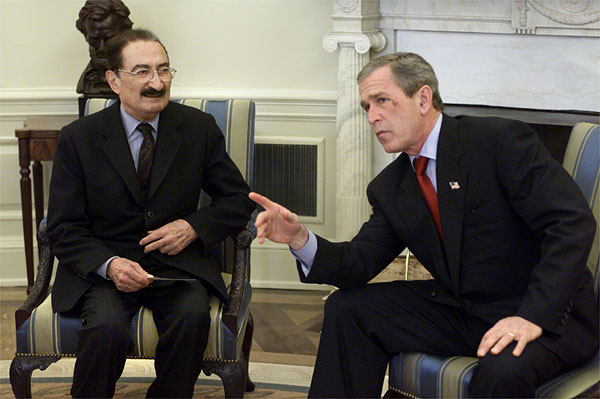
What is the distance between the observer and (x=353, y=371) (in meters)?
2.62

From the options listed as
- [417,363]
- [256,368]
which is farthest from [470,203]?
[256,368]

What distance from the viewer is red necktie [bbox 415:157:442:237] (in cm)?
273

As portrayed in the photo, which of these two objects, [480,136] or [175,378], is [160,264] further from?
[480,136]

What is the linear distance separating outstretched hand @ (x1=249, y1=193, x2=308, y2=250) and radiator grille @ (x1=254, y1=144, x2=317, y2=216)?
220 centimetres

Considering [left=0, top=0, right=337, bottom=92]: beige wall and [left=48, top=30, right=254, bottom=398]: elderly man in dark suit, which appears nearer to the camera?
[left=48, top=30, right=254, bottom=398]: elderly man in dark suit

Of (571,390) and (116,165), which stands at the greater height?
(116,165)

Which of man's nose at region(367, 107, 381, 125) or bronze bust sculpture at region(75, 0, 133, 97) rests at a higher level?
bronze bust sculpture at region(75, 0, 133, 97)

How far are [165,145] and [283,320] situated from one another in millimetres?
1489

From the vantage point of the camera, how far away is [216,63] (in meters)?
4.85

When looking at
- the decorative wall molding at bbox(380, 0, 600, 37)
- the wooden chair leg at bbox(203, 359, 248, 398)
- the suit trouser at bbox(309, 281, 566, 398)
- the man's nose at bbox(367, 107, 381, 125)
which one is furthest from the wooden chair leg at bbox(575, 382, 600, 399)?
the decorative wall molding at bbox(380, 0, 600, 37)

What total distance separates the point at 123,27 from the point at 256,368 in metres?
1.87

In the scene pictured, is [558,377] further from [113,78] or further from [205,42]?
[205,42]

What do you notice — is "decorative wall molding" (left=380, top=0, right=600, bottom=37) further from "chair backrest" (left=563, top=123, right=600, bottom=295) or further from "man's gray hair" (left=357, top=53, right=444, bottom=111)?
"man's gray hair" (left=357, top=53, right=444, bottom=111)

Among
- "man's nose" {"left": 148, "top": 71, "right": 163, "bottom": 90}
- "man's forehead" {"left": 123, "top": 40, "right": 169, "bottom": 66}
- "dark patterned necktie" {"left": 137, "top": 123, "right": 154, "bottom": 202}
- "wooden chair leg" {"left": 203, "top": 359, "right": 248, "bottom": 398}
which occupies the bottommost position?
"wooden chair leg" {"left": 203, "top": 359, "right": 248, "bottom": 398}
